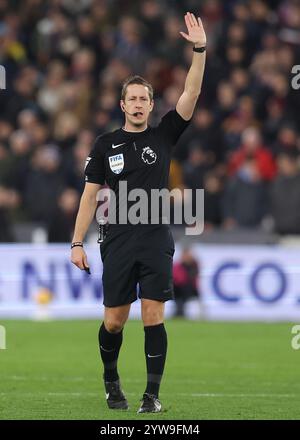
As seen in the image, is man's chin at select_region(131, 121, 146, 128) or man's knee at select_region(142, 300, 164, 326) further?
man's chin at select_region(131, 121, 146, 128)

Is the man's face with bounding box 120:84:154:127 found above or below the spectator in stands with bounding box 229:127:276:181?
above

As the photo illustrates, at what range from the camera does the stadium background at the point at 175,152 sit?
18719mm

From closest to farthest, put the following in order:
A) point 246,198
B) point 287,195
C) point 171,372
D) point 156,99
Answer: point 171,372, point 287,195, point 246,198, point 156,99

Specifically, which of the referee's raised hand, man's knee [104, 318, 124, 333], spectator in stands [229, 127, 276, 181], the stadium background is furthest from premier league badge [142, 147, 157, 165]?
spectator in stands [229, 127, 276, 181]

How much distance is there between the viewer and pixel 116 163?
923 centimetres

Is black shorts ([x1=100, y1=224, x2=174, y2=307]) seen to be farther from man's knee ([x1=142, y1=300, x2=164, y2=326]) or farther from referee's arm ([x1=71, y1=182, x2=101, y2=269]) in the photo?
referee's arm ([x1=71, y1=182, x2=101, y2=269])

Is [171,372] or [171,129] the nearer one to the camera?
[171,129]

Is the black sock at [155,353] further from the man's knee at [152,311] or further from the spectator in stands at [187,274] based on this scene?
the spectator in stands at [187,274]

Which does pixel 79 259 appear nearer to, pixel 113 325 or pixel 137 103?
pixel 113 325

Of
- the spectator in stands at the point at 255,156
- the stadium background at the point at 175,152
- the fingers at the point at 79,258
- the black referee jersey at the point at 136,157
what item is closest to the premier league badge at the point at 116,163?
the black referee jersey at the point at 136,157

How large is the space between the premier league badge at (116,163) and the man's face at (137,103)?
0.90 ft

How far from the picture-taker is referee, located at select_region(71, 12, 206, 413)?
29.9 feet

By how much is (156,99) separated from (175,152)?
4.82 ft

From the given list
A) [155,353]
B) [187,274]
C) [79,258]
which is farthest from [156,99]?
[155,353]
